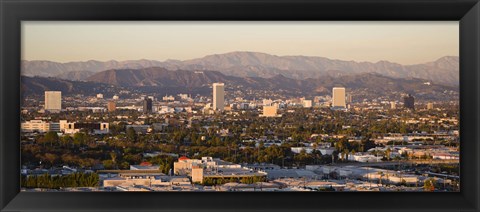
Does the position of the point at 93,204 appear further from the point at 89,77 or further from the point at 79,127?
the point at 89,77

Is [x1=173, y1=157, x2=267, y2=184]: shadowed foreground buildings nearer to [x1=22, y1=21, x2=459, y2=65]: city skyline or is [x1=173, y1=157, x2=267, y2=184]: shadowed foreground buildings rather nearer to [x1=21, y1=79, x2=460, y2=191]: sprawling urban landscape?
[x1=21, y1=79, x2=460, y2=191]: sprawling urban landscape

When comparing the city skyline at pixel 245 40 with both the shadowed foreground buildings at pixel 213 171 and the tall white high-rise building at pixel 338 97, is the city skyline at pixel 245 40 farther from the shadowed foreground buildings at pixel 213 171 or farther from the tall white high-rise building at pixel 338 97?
the shadowed foreground buildings at pixel 213 171

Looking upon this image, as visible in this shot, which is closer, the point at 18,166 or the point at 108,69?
the point at 18,166

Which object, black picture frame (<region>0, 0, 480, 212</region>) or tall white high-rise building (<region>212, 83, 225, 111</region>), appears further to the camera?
tall white high-rise building (<region>212, 83, 225, 111</region>)

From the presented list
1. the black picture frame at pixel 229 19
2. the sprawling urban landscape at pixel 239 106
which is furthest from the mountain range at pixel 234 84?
the black picture frame at pixel 229 19

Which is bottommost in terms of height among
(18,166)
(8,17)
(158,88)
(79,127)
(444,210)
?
(444,210)

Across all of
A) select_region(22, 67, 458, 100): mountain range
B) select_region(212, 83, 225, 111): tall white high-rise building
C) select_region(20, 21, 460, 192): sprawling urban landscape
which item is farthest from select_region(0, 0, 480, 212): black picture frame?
select_region(212, 83, 225, 111): tall white high-rise building

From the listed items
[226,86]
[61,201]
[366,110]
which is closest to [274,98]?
[226,86]
